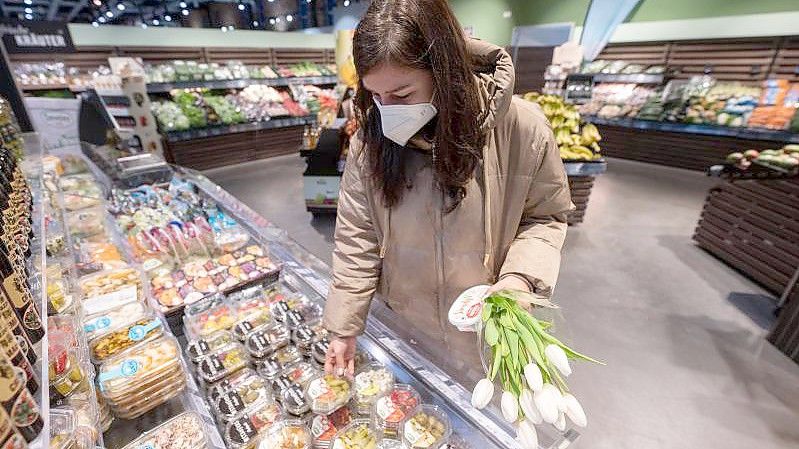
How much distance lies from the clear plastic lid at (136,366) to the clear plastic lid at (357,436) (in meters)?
0.60

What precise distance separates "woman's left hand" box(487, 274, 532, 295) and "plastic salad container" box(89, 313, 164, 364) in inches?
47.0

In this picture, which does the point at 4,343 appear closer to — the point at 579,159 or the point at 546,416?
the point at 546,416

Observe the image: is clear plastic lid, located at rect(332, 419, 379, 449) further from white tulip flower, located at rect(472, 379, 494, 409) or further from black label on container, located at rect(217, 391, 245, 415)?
white tulip flower, located at rect(472, 379, 494, 409)

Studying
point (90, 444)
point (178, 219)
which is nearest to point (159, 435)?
point (90, 444)

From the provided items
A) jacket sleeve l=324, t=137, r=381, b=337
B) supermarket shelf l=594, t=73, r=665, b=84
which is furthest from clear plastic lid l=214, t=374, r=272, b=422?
supermarket shelf l=594, t=73, r=665, b=84

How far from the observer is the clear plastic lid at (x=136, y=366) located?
3.58 feet

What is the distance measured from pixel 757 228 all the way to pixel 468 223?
130 inches

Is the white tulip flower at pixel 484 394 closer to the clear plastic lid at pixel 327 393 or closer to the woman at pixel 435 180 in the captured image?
the woman at pixel 435 180

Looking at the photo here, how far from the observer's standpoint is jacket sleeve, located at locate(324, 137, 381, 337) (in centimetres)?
109

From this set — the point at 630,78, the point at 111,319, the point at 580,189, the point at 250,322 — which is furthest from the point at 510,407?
the point at 630,78

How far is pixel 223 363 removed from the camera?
1.28m

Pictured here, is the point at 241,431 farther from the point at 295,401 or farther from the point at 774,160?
the point at 774,160

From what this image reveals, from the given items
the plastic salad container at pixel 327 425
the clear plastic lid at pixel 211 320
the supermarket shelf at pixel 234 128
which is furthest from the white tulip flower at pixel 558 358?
the supermarket shelf at pixel 234 128

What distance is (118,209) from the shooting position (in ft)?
7.54
